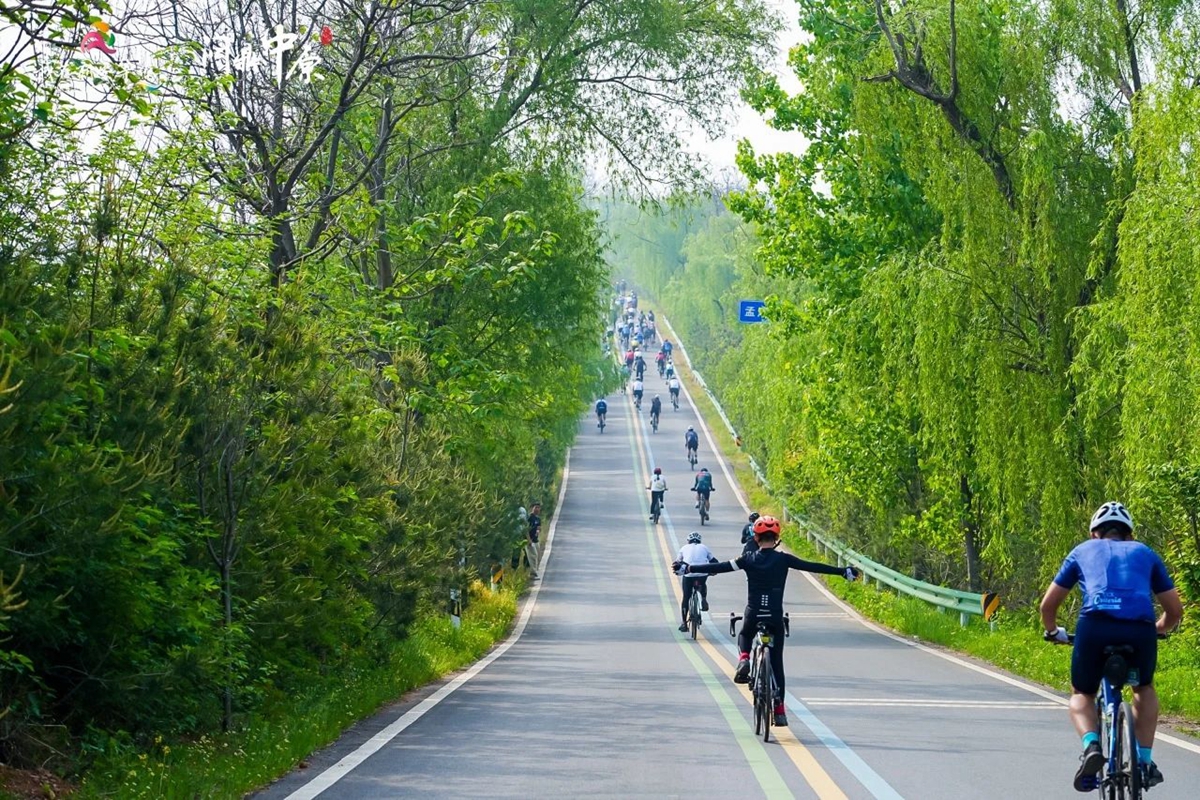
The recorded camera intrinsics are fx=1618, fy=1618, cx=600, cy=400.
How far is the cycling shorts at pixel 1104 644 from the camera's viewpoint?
316 inches

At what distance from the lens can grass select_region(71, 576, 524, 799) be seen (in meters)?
8.76

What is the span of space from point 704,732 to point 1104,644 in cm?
492

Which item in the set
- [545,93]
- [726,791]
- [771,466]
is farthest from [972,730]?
[771,466]

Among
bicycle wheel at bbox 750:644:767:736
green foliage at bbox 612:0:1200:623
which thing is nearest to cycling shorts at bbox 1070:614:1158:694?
bicycle wheel at bbox 750:644:767:736

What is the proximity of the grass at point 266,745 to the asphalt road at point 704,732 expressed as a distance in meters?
0.20

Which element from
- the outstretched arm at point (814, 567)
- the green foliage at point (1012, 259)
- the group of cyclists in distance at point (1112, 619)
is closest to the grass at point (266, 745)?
A: the outstretched arm at point (814, 567)

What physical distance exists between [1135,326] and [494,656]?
10.5 m

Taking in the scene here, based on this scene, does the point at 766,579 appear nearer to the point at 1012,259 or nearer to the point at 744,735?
the point at 744,735

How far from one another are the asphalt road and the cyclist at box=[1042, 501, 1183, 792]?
3.92 feet

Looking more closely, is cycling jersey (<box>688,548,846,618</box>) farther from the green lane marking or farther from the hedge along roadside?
the hedge along roadside

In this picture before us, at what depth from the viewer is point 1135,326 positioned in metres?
17.7

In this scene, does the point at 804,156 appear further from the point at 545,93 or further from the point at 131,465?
the point at 131,465

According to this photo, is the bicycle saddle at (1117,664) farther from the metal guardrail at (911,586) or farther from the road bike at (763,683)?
the metal guardrail at (911,586)

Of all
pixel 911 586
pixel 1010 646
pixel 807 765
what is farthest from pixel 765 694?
pixel 911 586
